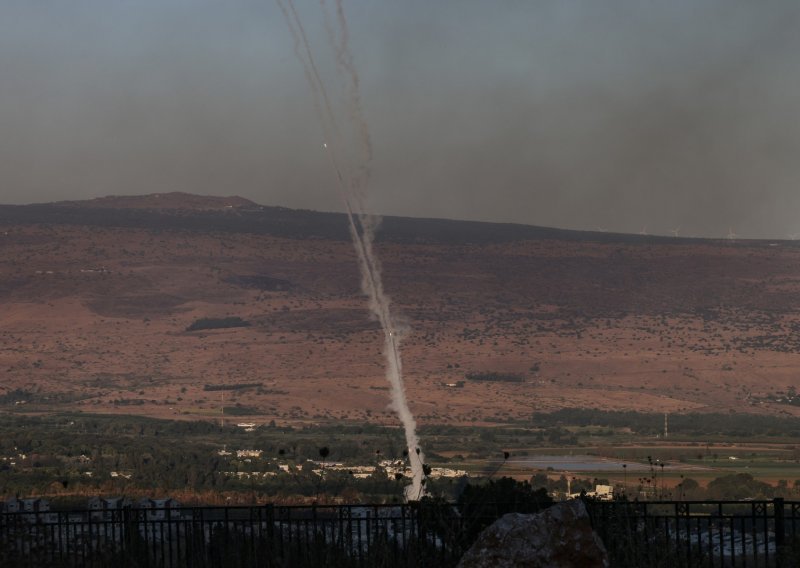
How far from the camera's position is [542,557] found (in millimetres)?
14867

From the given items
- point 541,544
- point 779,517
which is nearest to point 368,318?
point 779,517

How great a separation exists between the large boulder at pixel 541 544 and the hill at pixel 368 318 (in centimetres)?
9450

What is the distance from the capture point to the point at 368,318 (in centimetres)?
13425

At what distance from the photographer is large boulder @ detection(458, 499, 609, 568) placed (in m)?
14.9

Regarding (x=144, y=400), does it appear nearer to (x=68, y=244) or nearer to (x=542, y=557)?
(x=68, y=244)

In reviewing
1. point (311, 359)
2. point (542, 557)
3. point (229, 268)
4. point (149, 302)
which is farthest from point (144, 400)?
point (542, 557)

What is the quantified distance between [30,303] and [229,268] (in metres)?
19.7

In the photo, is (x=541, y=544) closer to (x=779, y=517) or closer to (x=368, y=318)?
(x=779, y=517)

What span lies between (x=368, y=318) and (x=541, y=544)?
392 ft

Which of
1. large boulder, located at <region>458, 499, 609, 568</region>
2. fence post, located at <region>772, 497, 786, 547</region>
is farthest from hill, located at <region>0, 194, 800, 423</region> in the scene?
large boulder, located at <region>458, 499, 609, 568</region>

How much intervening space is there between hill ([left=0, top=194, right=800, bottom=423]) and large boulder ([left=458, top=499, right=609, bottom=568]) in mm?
94504

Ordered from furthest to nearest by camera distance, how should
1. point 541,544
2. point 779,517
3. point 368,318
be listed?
point 368,318 < point 779,517 < point 541,544

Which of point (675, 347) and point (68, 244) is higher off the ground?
point (68, 244)

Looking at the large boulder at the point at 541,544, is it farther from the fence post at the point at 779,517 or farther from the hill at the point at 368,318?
the hill at the point at 368,318
